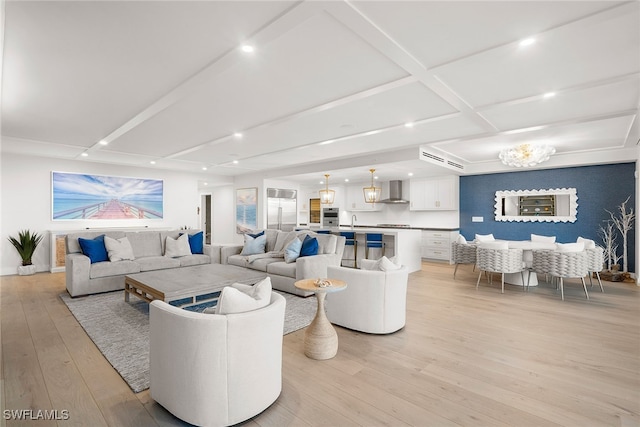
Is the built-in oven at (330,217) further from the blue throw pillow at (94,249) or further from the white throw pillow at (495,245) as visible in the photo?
the blue throw pillow at (94,249)

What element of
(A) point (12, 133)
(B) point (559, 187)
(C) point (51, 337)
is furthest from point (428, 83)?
(A) point (12, 133)

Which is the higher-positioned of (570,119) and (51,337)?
(570,119)

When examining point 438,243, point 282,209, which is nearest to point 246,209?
point 282,209

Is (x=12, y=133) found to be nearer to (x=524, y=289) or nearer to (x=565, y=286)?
(x=524, y=289)

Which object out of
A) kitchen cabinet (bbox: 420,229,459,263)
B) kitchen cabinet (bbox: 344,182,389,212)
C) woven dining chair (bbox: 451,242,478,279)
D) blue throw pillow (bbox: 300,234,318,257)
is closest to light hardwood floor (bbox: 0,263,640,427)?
blue throw pillow (bbox: 300,234,318,257)

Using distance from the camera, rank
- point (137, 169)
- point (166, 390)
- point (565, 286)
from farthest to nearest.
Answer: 1. point (137, 169)
2. point (565, 286)
3. point (166, 390)

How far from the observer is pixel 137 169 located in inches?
321

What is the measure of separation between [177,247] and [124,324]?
2507 mm

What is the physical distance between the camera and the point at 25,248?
20.6 ft

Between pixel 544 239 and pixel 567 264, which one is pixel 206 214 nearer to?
pixel 544 239

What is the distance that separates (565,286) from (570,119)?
2.89 m

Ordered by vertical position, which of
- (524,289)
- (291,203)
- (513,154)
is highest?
(513,154)

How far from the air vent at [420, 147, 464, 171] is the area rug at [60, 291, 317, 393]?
3.54 meters

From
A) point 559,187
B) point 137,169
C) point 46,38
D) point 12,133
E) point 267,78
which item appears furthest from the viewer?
point 137,169
